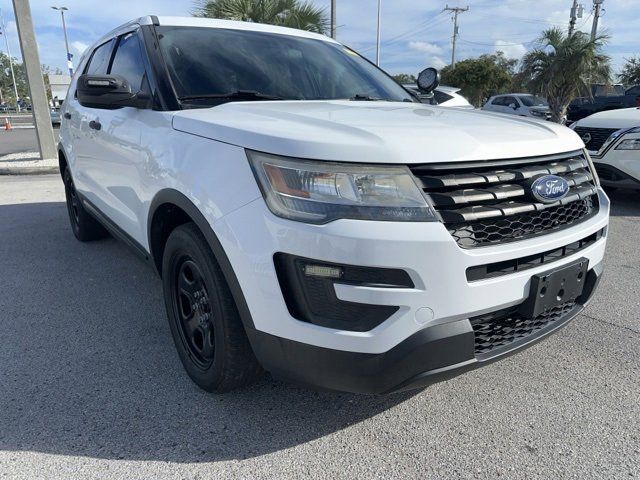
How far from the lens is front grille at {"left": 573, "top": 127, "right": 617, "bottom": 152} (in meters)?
6.34

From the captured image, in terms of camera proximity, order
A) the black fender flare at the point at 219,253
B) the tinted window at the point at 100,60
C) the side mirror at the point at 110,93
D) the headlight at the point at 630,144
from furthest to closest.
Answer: the headlight at the point at 630,144 → the tinted window at the point at 100,60 → the side mirror at the point at 110,93 → the black fender flare at the point at 219,253

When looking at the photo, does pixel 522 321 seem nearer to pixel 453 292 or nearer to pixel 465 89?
pixel 453 292

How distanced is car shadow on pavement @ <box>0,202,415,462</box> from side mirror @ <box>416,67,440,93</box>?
2.52m

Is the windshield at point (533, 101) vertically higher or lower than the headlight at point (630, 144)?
lower

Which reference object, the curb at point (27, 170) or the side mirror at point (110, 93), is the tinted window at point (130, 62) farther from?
the curb at point (27, 170)

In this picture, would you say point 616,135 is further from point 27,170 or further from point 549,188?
point 27,170

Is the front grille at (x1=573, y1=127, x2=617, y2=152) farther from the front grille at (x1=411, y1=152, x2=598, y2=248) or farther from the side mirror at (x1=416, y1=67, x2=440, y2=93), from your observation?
the front grille at (x1=411, y1=152, x2=598, y2=248)

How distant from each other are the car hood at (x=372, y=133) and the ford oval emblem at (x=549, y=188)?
11cm

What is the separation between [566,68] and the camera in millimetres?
16062

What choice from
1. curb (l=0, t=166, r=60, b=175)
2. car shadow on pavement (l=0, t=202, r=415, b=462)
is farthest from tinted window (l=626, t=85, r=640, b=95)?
car shadow on pavement (l=0, t=202, r=415, b=462)

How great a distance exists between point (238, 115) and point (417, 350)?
1.23 m

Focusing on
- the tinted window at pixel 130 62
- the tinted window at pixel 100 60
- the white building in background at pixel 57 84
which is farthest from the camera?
the white building in background at pixel 57 84

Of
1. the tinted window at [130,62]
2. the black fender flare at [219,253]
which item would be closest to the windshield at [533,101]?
the tinted window at [130,62]

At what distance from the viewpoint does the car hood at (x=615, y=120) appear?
6.20 m
